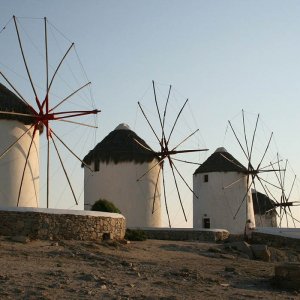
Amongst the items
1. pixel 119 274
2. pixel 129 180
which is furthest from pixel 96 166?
pixel 119 274

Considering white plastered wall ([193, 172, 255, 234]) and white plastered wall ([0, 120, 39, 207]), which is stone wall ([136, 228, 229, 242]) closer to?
white plastered wall ([193, 172, 255, 234])

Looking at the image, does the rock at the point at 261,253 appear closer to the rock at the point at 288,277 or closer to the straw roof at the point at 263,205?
the rock at the point at 288,277

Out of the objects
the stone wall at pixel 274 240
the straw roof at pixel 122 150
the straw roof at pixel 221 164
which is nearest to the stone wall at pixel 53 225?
the stone wall at pixel 274 240

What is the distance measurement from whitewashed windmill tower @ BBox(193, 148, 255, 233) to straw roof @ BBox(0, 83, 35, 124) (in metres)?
16.5

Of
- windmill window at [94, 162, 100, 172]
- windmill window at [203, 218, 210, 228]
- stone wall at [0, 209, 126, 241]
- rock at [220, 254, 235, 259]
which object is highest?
windmill window at [94, 162, 100, 172]

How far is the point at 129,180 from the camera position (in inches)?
1169

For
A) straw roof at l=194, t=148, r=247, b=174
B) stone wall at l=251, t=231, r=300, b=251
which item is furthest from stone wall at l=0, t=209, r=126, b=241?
straw roof at l=194, t=148, r=247, b=174

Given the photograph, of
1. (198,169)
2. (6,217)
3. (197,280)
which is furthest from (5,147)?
(198,169)

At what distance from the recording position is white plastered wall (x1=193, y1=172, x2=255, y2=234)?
112 ft

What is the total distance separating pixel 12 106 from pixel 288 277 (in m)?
12.4

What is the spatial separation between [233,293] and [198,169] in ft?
82.1

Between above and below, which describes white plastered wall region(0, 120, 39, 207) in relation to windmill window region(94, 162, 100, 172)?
below

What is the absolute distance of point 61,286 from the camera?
10.2 meters

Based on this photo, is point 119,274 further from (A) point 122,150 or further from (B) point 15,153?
(A) point 122,150
